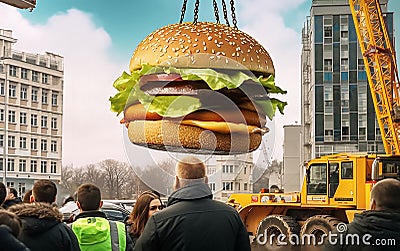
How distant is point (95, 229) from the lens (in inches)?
175

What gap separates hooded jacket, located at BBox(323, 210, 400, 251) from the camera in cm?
352

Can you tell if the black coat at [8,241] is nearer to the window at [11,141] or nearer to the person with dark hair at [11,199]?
the person with dark hair at [11,199]

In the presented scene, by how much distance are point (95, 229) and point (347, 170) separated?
12.1 meters

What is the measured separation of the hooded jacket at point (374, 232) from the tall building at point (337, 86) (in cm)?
4344

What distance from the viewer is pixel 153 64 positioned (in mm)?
5785

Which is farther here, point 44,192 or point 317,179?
point 317,179

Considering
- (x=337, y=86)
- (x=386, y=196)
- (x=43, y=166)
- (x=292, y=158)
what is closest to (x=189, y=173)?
(x=386, y=196)

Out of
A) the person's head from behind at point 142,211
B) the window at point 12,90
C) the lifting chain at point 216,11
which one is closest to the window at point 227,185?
the person's head from behind at point 142,211

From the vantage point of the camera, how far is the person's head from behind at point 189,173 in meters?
3.56

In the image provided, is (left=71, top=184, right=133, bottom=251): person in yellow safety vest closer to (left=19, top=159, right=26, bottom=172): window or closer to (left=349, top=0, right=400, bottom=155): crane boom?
(left=349, top=0, right=400, bottom=155): crane boom

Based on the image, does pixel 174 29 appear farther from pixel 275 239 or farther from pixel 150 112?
pixel 275 239

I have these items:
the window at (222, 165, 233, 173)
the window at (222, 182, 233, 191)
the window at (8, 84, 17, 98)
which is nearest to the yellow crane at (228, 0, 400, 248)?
the window at (222, 182, 233, 191)

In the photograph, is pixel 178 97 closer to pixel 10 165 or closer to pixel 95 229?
pixel 95 229

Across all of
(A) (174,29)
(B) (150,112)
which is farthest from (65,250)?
(A) (174,29)
